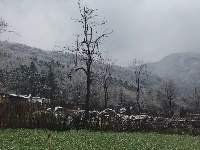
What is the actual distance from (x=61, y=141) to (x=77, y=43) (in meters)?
29.8

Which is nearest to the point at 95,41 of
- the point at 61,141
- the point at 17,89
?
the point at 61,141

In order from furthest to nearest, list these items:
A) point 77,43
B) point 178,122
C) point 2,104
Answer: point 77,43
point 178,122
point 2,104

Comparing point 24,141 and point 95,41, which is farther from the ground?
point 95,41

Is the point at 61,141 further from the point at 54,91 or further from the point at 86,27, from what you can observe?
the point at 54,91

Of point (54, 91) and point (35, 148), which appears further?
point (54, 91)

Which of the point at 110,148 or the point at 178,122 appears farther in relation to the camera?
the point at 178,122

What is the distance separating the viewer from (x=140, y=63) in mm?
126812

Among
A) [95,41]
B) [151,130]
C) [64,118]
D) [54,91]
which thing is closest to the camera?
[64,118]

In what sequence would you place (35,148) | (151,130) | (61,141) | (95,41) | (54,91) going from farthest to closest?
1. (54,91)
2. (95,41)
3. (151,130)
4. (61,141)
5. (35,148)

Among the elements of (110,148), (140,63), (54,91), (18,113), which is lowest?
(110,148)

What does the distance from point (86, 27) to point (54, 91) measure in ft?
202

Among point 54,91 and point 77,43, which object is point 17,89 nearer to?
point 54,91

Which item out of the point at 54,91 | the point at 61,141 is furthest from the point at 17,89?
the point at 61,141

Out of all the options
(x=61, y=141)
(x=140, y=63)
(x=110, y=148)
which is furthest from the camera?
(x=140, y=63)
